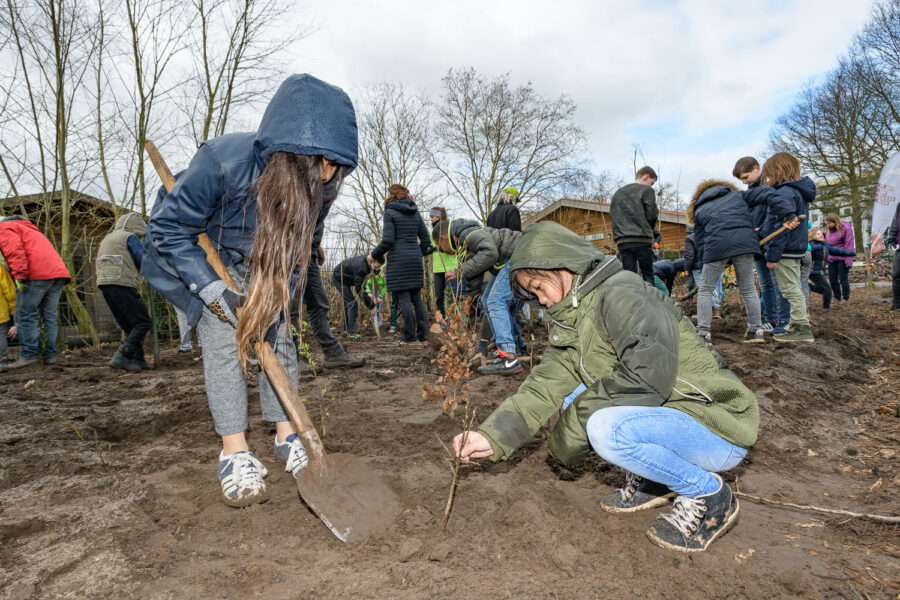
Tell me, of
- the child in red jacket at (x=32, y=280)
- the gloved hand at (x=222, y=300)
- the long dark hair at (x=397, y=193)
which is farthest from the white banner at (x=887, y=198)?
the child in red jacket at (x=32, y=280)

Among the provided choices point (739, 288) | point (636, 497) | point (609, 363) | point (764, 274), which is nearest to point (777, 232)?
point (739, 288)

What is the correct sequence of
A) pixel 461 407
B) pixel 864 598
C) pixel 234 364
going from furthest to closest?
pixel 461 407 → pixel 234 364 → pixel 864 598

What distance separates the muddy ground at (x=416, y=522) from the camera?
1643 mm

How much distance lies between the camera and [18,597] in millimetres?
1563

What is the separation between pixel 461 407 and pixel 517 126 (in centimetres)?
1992

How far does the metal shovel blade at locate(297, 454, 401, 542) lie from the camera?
1.91m

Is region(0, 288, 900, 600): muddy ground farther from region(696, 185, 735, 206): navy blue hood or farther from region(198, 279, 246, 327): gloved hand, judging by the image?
region(696, 185, 735, 206): navy blue hood

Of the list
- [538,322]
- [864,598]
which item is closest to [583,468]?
[864,598]

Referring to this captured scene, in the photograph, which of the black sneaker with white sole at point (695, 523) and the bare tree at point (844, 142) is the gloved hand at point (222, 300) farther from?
the bare tree at point (844, 142)

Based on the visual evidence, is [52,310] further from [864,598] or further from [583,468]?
[864,598]

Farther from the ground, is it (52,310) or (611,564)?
(52,310)

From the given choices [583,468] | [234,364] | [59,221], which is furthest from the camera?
[59,221]

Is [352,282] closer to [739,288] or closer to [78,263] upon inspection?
[78,263]

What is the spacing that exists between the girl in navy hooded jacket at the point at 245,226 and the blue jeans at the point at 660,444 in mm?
1340
